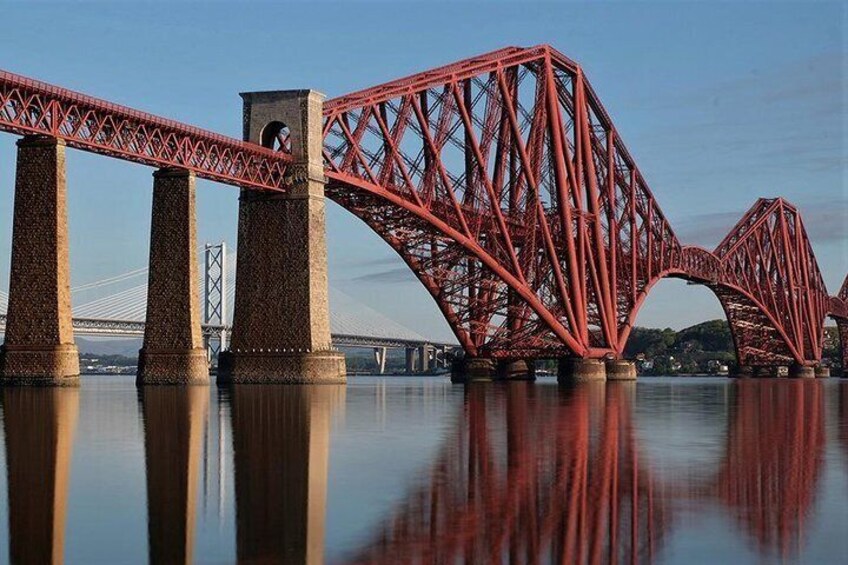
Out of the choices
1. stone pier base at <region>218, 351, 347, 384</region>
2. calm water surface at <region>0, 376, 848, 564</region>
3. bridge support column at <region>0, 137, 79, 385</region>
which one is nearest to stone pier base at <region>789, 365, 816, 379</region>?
stone pier base at <region>218, 351, 347, 384</region>

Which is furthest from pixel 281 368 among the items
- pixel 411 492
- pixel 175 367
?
pixel 411 492

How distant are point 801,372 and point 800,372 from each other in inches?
10.2

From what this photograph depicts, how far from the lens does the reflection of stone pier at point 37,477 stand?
16.6 m

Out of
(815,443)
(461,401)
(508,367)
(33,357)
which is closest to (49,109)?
(33,357)

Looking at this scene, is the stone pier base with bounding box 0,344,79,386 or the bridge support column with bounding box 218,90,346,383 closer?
the stone pier base with bounding box 0,344,79,386

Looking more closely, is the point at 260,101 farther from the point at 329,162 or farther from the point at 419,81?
the point at 419,81

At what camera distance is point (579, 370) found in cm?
10381

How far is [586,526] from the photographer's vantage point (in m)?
18.5

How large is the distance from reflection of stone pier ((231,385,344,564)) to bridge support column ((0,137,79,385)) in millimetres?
18311

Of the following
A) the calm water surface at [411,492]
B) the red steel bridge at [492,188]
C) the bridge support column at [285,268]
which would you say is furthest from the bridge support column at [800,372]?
the calm water surface at [411,492]

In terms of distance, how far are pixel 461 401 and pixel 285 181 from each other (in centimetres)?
2058

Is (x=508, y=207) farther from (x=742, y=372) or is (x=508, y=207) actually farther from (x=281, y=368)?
(x=742, y=372)

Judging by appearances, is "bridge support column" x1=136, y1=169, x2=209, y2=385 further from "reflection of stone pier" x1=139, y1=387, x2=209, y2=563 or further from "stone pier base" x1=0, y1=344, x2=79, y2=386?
"reflection of stone pier" x1=139, y1=387, x2=209, y2=563

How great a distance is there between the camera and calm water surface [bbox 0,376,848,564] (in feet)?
55.1
